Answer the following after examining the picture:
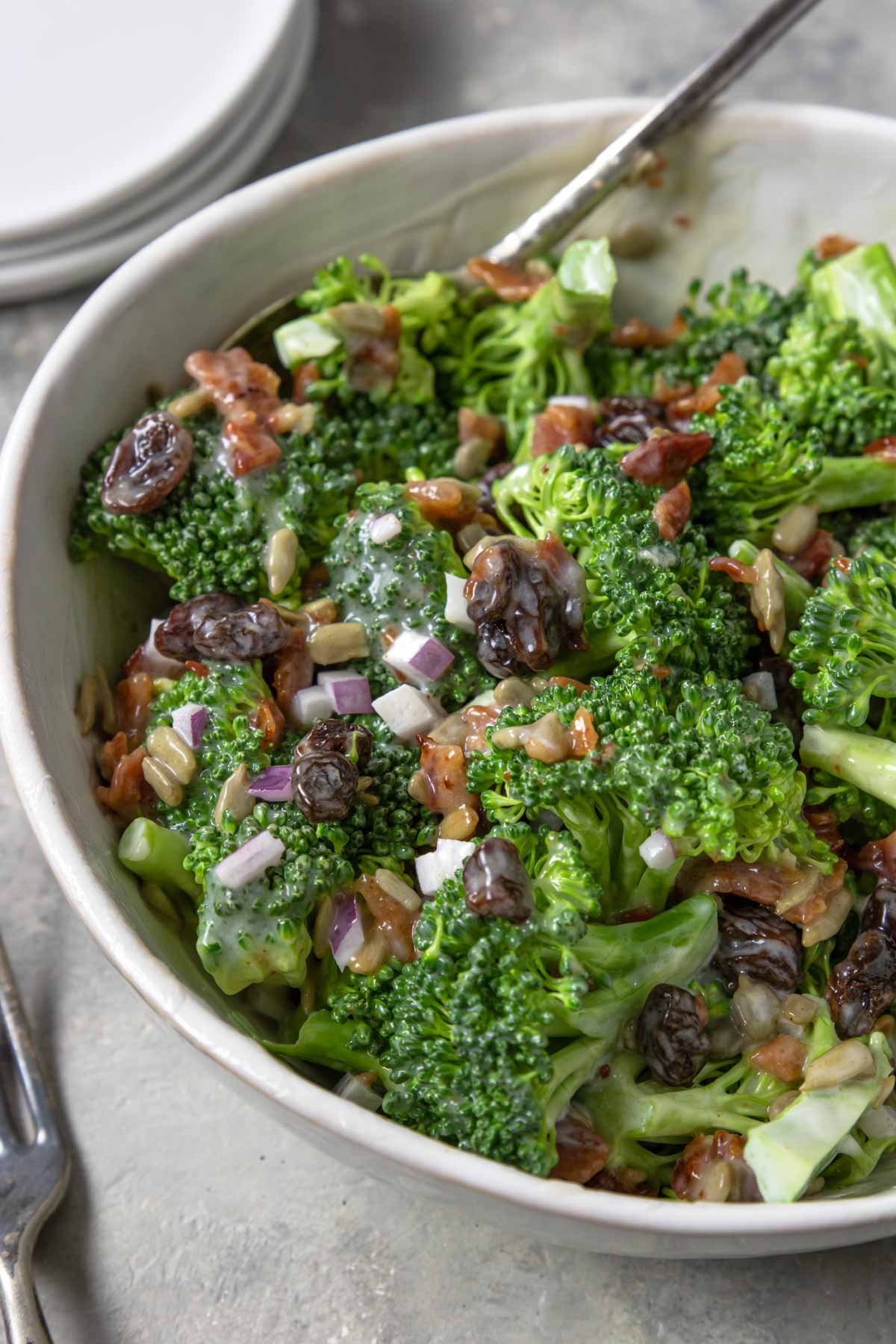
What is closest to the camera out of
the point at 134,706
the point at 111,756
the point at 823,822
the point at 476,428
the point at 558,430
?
the point at 823,822

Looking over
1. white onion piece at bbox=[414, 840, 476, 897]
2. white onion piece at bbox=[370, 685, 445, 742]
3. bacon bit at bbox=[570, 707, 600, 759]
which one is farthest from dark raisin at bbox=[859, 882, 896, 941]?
white onion piece at bbox=[370, 685, 445, 742]

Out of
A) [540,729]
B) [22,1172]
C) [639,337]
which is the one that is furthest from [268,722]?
[639,337]

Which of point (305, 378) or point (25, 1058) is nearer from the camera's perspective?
point (25, 1058)

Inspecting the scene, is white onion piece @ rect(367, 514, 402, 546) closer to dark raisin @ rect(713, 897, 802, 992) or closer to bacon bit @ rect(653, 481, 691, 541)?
bacon bit @ rect(653, 481, 691, 541)

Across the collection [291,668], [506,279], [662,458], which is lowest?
[291,668]

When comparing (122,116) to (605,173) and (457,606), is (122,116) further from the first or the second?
(457,606)

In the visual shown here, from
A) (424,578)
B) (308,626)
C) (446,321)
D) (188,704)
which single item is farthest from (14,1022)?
(446,321)
